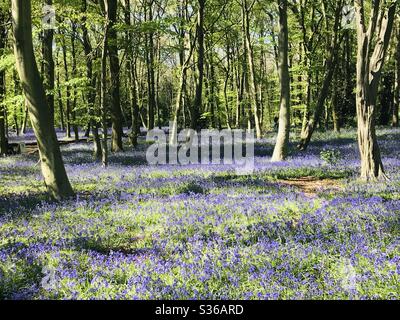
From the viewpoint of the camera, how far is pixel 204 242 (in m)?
6.12

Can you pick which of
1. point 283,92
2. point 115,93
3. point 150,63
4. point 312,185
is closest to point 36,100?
point 312,185

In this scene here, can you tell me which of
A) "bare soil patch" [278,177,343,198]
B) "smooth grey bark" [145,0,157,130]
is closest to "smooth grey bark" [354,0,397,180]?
"bare soil patch" [278,177,343,198]

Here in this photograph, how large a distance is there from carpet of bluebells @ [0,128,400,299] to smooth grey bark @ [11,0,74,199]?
2.04 ft

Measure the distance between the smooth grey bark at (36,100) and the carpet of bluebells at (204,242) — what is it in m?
0.62

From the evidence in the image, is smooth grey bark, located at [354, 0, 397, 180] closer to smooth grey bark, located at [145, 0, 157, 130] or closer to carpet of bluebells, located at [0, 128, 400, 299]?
carpet of bluebells, located at [0, 128, 400, 299]

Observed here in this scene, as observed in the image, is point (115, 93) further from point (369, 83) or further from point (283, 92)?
point (369, 83)

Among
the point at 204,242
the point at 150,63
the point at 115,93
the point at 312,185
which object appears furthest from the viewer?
the point at 150,63

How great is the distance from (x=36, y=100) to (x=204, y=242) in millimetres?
5734

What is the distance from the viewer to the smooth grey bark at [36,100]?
29.5 feet

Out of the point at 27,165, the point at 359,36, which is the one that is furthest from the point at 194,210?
the point at 27,165

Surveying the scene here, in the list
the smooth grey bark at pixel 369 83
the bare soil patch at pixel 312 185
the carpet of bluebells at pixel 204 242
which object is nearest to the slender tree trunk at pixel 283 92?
the bare soil patch at pixel 312 185

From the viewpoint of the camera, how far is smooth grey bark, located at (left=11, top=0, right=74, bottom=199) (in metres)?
8.99

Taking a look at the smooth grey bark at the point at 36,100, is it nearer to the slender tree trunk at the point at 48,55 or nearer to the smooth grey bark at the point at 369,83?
the slender tree trunk at the point at 48,55
